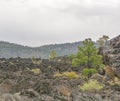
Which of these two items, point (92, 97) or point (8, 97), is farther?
point (92, 97)

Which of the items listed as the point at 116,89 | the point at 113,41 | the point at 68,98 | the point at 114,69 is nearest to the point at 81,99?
the point at 68,98

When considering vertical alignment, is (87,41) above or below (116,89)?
above

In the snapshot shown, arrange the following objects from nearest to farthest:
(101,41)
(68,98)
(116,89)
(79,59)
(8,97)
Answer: (8,97) → (68,98) → (116,89) → (79,59) → (101,41)

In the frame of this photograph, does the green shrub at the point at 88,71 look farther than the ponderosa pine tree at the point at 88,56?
No

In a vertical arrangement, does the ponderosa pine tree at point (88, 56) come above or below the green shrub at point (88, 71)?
above

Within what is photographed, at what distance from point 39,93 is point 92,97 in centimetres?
362

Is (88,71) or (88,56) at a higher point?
(88,56)

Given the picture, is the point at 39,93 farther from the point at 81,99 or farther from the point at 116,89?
the point at 116,89

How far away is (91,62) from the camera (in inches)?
2421

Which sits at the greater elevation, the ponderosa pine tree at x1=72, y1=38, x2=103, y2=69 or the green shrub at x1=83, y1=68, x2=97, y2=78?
the ponderosa pine tree at x1=72, y1=38, x2=103, y2=69

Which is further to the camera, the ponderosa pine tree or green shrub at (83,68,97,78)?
the ponderosa pine tree

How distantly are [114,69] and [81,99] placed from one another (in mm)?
29767

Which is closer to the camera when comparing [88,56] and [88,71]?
[88,71]

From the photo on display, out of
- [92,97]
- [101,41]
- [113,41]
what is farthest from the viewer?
[101,41]
